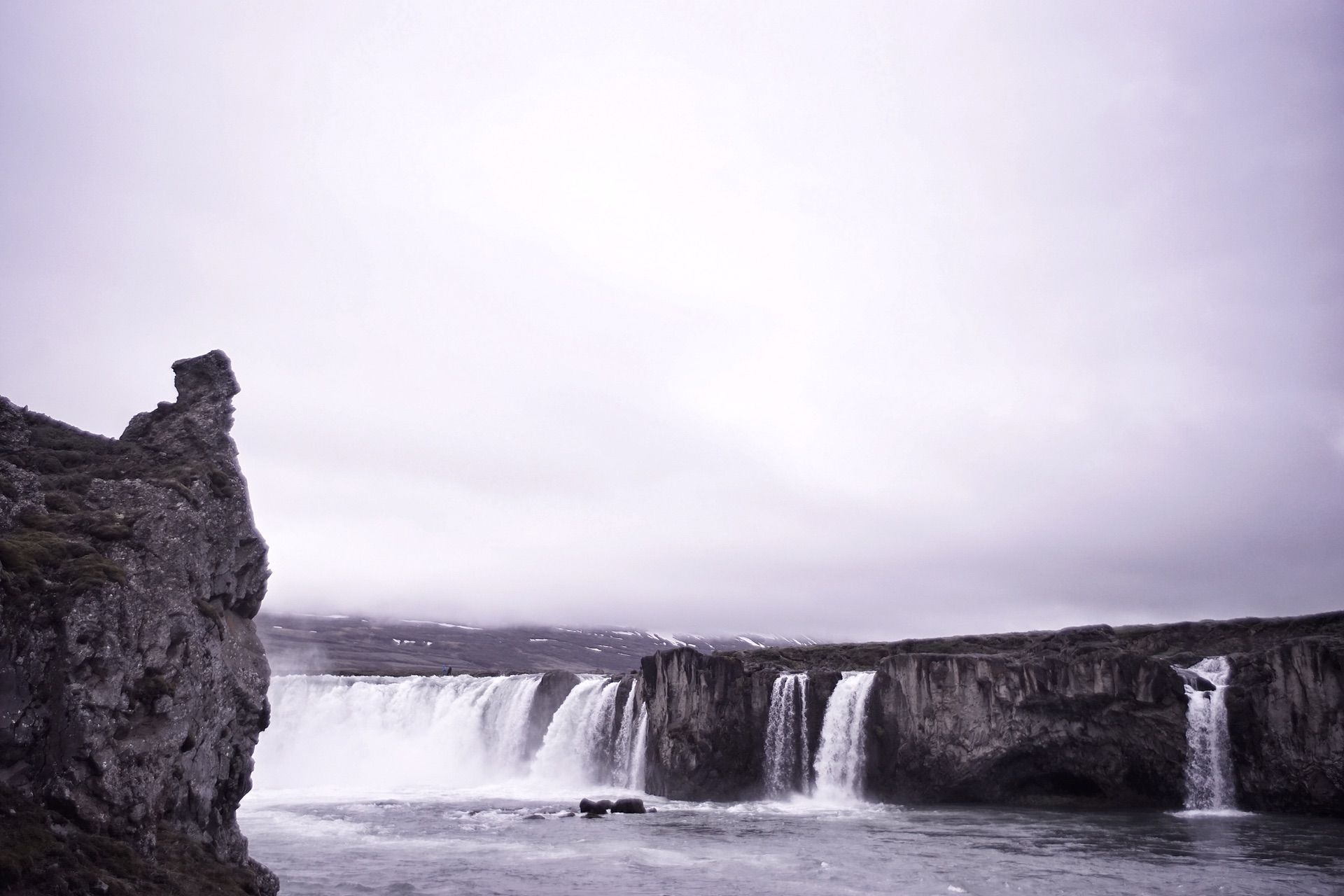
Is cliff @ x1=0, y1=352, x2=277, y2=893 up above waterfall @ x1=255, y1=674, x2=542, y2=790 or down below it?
above

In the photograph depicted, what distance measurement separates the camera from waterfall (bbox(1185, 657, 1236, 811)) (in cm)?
4166

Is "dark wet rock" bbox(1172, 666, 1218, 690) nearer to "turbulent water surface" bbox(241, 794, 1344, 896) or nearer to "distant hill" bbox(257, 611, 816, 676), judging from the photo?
"turbulent water surface" bbox(241, 794, 1344, 896)

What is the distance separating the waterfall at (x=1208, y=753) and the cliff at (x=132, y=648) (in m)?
42.5

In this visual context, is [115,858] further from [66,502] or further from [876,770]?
[876,770]

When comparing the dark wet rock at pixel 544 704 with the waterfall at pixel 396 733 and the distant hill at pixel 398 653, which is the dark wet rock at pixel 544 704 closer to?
the waterfall at pixel 396 733

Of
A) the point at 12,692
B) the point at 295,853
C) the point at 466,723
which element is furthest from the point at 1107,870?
the point at 466,723

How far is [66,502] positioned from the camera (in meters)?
15.6

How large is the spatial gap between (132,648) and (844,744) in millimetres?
41260

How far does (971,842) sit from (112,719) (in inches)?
1156

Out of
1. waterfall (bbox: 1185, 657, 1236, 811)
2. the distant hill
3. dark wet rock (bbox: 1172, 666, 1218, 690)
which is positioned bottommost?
the distant hill

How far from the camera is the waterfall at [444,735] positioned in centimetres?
5712

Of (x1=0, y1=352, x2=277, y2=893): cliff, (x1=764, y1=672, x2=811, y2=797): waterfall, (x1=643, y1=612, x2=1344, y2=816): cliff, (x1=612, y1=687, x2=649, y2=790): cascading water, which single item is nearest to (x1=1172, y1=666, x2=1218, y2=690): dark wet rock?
(x1=643, y1=612, x2=1344, y2=816): cliff

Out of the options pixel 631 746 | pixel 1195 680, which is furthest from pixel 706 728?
pixel 1195 680

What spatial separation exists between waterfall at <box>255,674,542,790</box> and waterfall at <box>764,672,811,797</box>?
2011 centimetres
